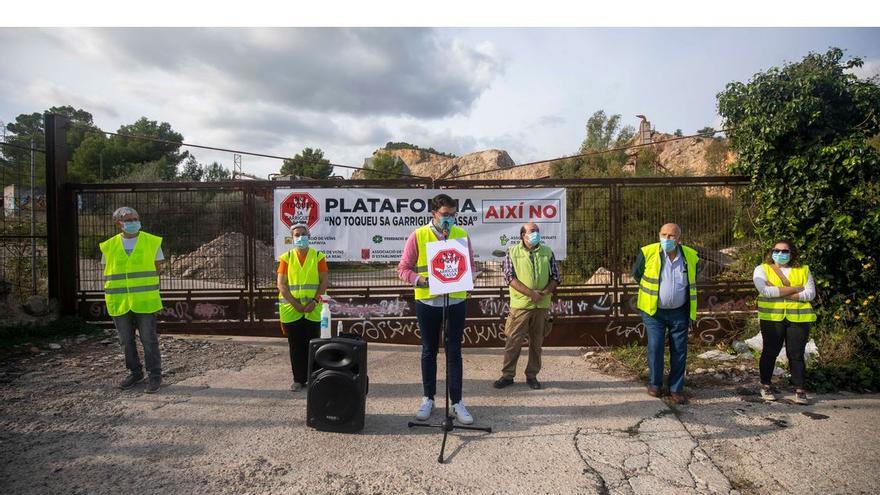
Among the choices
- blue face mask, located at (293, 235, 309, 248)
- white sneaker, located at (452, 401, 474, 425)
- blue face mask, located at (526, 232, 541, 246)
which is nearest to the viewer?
white sneaker, located at (452, 401, 474, 425)

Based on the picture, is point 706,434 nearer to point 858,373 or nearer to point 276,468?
point 858,373

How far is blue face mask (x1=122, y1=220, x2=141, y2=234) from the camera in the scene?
527cm

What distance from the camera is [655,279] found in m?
5.01

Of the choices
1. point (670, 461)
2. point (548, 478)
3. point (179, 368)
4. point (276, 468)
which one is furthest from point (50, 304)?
point (670, 461)

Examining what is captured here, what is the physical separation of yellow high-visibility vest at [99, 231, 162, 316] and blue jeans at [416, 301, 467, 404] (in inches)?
117

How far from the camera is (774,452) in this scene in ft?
12.6

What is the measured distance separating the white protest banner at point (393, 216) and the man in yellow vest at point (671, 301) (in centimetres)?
204

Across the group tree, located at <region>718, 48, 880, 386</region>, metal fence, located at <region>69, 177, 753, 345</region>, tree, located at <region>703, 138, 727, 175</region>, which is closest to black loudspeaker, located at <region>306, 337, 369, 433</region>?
metal fence, located at <region>69, 177, 753, 345</region>

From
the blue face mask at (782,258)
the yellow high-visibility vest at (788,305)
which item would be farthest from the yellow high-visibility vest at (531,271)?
the blue face mask at (782,258)

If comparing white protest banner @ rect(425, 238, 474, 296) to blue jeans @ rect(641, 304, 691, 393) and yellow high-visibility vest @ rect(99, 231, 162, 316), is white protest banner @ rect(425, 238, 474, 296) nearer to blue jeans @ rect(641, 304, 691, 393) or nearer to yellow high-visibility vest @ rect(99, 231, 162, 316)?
blue jeans @ rect(641, 304, 691, 393)

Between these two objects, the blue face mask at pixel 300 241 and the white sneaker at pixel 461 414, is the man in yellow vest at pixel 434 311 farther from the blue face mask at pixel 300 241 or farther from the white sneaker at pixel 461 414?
the blue face mask at pixel 300 241

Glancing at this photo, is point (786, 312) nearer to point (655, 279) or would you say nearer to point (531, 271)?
point (655, 279)

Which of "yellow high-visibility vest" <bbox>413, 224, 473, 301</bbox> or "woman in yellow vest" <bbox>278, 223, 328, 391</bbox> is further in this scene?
"woman in yellow vest" <bbox>278, 223, 328, 391</bbox>

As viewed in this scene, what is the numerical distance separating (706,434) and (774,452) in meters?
0.49
